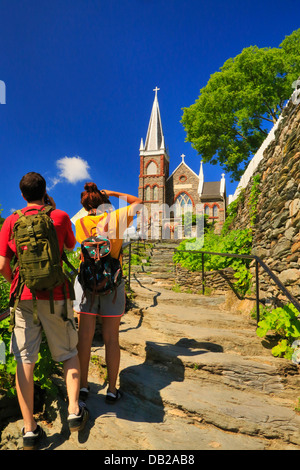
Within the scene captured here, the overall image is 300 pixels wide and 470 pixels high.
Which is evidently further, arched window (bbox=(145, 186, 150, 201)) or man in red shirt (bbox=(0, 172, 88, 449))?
arched window (bbox=(145, 186, 150, 201))

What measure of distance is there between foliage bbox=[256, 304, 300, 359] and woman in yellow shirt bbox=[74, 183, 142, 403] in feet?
7.41

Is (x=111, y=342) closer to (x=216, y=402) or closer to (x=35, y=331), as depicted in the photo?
(x=35, y=331)

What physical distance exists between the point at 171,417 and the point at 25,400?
1.37 m

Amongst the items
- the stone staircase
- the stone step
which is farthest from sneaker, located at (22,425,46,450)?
the stone staircase

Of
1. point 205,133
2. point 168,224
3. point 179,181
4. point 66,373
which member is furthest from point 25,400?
point 179,181

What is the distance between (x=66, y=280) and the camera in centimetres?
221

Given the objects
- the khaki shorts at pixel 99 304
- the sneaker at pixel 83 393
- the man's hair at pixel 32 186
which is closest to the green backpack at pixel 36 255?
the man's hair at pixel 32 186

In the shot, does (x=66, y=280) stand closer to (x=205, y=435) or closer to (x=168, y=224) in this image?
(x=205, y=435)

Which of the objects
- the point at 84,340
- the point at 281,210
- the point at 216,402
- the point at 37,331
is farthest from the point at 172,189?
the point at 37,331

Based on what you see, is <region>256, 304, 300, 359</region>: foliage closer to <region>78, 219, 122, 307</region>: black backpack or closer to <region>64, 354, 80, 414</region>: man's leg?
<region>78, 219, 122, 307</region>: black backpack

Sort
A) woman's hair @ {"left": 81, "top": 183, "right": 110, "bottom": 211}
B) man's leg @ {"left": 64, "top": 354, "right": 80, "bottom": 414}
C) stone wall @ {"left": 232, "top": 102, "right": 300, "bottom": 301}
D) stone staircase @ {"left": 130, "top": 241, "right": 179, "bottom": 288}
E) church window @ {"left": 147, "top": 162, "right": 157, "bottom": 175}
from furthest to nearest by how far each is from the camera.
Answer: church window @ {"left": 147, "top": 162, "right": 157, "bottom": 175}, stone staircase @ {"left": 130, "top": 241, "right": 179, "bottom": 288}, stone wall @ {"left": 232, "top": 102, "right": 300, "bottom": 301}, woman's hair @ {"left": 81, "top": 183, "right": 110, "bottom": 211}, man's leg @ {"left": 64, "top": 354, "right": 80, "bottom": 414}

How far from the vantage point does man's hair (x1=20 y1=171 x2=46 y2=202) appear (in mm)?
2154

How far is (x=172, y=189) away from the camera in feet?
109
